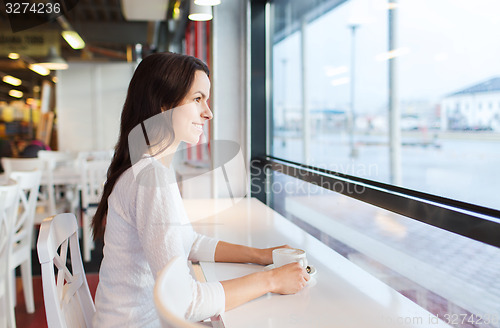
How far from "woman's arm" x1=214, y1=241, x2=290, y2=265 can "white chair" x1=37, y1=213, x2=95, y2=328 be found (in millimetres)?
434

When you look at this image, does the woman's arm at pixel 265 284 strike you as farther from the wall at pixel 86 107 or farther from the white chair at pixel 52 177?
the wall at pixel 86 107

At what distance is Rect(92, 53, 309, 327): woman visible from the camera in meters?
1.05

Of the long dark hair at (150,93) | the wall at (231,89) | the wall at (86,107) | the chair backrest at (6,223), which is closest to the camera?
the long dark hair at (150,93)

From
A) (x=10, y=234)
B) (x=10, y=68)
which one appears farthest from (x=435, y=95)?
(x=10, y=68)

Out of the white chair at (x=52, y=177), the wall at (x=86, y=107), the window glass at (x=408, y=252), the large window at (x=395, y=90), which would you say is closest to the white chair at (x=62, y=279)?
the window glass at (x=408, y=252)

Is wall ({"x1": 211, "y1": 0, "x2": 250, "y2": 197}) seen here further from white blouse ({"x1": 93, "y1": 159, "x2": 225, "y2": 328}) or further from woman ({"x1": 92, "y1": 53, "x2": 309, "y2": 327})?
white blouse ({"x1": 93, "y1": 159, "x2": 225, "y2": 328})

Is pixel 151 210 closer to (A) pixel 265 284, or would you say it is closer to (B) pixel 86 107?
(A) pixel 265 284

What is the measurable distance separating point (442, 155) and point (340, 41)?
176 centimetres

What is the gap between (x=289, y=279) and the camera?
1161 millimetres

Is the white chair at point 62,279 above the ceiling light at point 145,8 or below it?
below

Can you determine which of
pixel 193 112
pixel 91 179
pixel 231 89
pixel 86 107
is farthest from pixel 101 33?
pixel 193 112

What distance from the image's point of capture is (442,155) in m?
1.90

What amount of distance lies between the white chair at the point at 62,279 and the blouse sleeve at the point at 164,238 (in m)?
0.23

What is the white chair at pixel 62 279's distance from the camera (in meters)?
1.01
